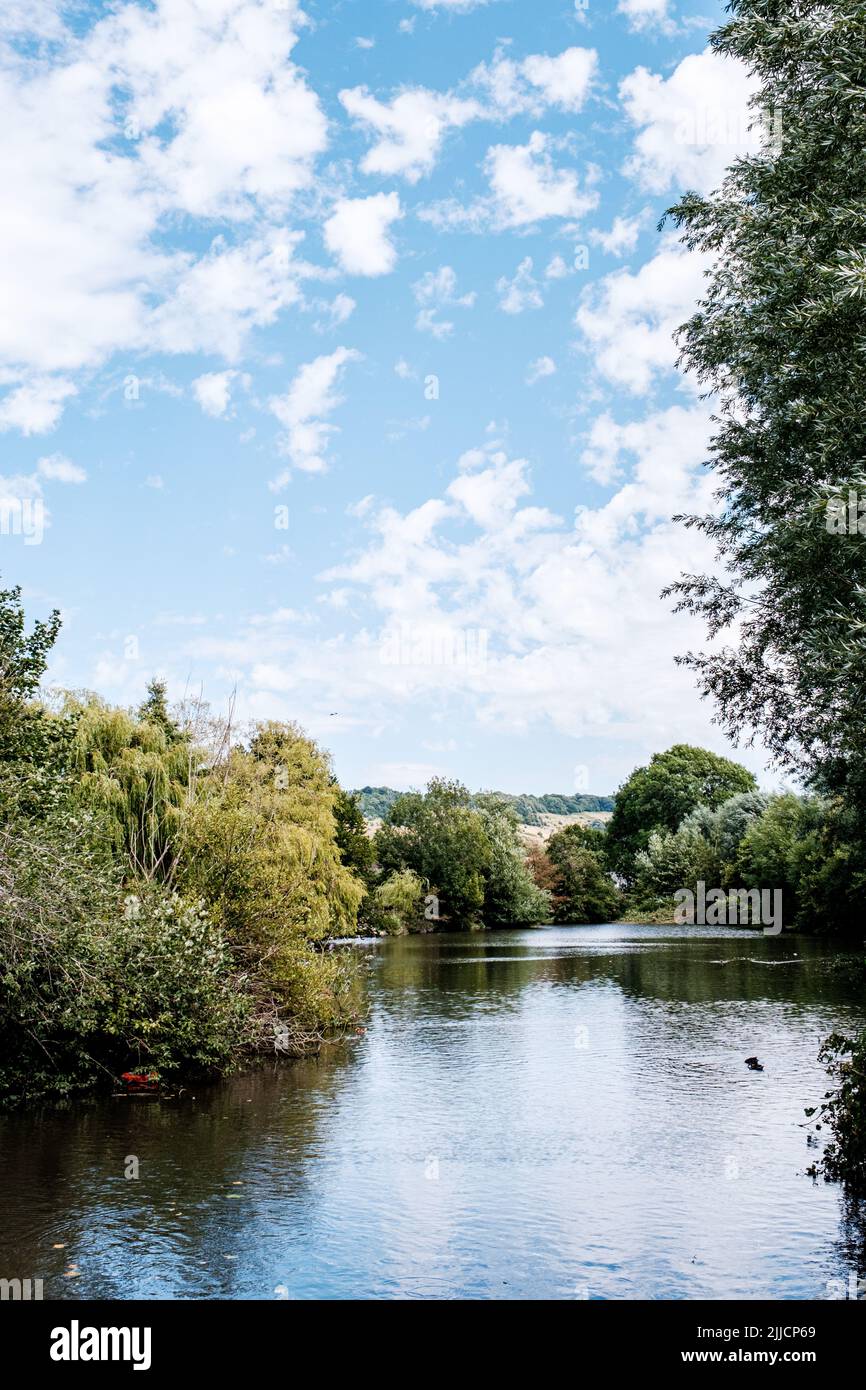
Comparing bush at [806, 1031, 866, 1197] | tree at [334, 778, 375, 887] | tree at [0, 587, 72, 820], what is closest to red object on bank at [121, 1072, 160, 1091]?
tree at [0, 587, 72, 820]

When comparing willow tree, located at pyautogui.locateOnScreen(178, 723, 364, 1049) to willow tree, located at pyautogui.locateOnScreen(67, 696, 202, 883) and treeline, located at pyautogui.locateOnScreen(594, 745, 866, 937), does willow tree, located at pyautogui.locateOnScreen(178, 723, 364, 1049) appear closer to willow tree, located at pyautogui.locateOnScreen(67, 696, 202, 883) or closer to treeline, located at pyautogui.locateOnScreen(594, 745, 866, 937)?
willow tree, located at pyautogui.locateOnScreen(67, 696, 202, 883)

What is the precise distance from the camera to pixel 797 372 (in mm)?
10867

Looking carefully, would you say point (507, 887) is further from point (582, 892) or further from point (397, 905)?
point (397, 905)

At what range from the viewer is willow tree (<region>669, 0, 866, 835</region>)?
31.5 ft

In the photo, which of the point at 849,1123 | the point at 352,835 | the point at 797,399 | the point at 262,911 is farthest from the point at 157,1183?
the point at 352,835

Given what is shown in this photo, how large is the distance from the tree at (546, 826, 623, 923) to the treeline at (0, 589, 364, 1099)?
69.3 meters

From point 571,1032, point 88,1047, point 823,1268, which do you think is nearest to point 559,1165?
point 823,1268

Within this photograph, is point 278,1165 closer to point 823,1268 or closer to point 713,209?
point 823,1268

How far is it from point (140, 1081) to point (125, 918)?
3.02 metres

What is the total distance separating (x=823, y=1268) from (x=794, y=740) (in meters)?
6.38

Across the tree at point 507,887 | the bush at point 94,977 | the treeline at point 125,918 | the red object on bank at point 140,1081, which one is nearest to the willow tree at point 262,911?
the treeline at point 125,918

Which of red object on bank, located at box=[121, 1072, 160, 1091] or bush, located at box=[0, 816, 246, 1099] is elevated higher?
bush, located at box=[0, 816, 246, 1099]

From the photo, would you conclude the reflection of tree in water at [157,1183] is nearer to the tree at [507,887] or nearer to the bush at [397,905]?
the bush at [397,905]

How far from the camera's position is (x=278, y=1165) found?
13.6m
